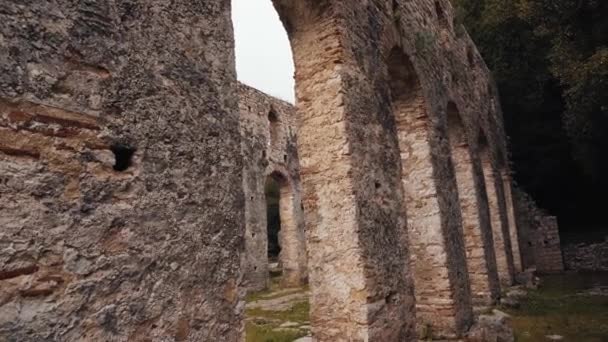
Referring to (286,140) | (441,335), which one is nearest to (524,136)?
(286,140)

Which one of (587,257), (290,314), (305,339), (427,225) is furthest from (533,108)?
(305,339)

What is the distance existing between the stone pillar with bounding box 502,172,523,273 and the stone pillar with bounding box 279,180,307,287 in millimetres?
6511

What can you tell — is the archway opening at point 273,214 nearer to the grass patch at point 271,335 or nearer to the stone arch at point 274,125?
the stone arch at point 274,125

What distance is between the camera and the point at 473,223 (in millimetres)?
9125

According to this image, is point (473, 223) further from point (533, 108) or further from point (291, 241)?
point (533, 108)

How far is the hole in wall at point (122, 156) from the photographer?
7.83 ft

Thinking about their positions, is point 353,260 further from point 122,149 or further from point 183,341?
point 122,149

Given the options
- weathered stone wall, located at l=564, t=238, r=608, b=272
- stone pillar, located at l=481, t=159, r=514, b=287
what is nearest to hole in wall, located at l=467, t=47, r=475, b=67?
stone pillar, located at l=481, t=159, r=514, b=287

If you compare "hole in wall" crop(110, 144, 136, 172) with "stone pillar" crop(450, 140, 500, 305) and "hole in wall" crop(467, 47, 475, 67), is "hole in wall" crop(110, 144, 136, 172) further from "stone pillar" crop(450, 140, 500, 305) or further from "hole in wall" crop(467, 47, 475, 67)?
"hole in wall" crop(467, 47, 475, 67)

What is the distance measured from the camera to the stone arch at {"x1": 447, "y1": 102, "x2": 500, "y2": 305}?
8758 mm

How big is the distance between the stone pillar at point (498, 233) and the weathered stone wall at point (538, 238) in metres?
3.29

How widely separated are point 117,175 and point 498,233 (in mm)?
11204

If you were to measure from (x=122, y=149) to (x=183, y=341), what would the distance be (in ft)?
3.67

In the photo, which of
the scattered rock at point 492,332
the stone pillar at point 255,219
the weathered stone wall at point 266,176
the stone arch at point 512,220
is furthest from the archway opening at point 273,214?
the scattered rock at point 492,332
